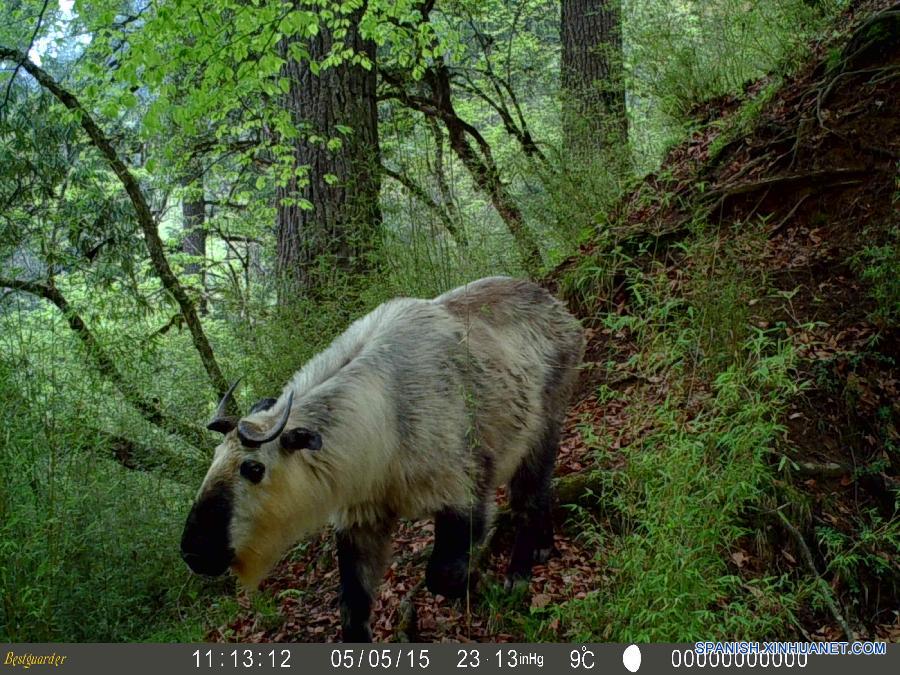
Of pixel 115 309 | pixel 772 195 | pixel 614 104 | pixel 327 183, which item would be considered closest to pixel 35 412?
pixel 115 309

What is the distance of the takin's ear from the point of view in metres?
3.48

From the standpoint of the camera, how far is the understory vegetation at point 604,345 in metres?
3.91

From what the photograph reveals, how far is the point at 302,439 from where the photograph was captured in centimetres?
350

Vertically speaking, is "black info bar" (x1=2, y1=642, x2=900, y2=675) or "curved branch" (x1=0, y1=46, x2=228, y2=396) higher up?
"curved branch" (x1=0, y1=46, x2=228, y2=396)

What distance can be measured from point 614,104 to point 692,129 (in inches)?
60.8

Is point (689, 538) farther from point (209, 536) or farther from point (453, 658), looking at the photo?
point (209, 536)

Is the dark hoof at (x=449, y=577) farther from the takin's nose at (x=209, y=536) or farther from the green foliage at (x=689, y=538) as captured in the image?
the takin's nose at (x=209, y=536)

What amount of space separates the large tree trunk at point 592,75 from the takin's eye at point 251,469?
607 centimetres

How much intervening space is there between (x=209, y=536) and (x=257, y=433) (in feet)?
1.57

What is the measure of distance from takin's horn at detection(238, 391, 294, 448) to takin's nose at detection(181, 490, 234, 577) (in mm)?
254

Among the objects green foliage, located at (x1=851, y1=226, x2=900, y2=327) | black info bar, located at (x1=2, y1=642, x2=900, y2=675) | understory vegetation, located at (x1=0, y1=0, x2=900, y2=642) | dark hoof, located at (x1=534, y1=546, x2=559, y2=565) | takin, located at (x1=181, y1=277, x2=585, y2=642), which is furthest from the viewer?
green foliage, located at (x1=851, y1=226, x2=900, y2=327)

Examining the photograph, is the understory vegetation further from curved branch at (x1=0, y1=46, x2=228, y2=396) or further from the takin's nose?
the takin's nose

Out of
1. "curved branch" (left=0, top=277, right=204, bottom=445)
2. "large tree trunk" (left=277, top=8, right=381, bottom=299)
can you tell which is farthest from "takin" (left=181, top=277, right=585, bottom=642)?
"large tree trunk" (left=277, top=8, right=381, bottom=299)

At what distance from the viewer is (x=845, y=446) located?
4750 mm
